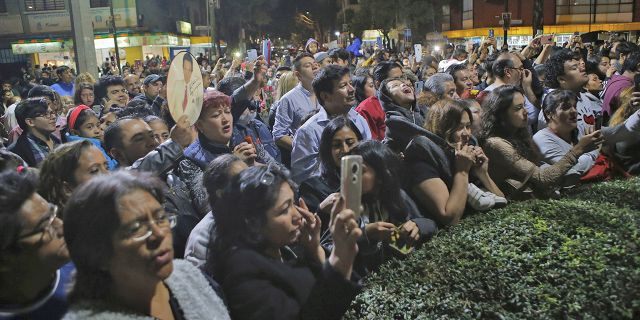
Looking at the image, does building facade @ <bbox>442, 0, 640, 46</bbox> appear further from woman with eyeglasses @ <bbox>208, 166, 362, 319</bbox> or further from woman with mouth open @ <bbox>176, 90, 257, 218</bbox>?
woman with eyeglasses @ <bbox>208, 166, 362, 319</bbox>

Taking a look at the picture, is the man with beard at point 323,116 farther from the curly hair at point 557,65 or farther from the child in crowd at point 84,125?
the curly hair at point 557,65

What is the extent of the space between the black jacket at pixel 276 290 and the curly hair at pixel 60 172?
3.73 ft

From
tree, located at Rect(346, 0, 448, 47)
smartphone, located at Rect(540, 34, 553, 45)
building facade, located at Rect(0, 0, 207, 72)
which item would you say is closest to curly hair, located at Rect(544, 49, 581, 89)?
smartphone, located at Rect(540, 34, 553, 45)

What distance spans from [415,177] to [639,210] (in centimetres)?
173

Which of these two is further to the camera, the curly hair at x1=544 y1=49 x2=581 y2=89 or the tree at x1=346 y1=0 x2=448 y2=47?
the tree at x1=346 y1=0 x2=448 y2=47

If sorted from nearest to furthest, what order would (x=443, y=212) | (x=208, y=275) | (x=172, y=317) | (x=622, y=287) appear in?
(x=172, y=317) < (x=208, y=275) < (x=622, y=287) < (x=443, y=212)

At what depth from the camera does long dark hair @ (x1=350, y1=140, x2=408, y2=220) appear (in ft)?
11.2

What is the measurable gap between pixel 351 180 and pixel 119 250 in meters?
0.90

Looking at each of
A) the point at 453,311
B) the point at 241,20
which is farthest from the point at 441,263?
the point at 241,20

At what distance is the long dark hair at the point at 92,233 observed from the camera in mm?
1999

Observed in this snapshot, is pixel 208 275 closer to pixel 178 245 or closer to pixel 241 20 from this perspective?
pixel 178 245

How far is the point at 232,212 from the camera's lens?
8.87 ft

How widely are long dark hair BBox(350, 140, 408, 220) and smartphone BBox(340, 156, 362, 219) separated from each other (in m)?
1.10

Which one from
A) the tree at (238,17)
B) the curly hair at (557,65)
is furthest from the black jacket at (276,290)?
the tree at (238,17)
